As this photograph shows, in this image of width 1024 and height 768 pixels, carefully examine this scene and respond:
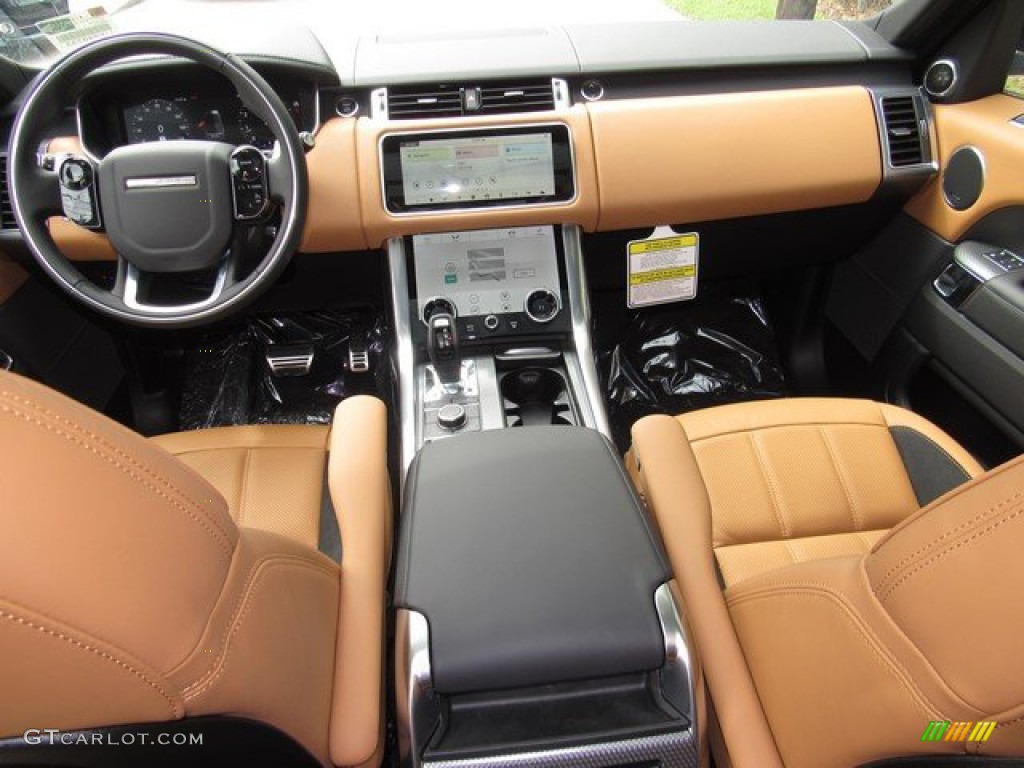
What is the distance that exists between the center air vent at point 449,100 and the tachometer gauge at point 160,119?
42cm

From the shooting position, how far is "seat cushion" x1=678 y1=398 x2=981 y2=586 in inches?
49.1

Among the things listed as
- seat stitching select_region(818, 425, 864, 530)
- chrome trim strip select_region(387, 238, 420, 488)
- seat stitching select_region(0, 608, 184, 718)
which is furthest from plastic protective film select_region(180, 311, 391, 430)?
seat stitching select_region(0, 608, 184, 718)

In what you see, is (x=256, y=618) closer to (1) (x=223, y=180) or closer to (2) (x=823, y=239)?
(1) (x=223, y=180)

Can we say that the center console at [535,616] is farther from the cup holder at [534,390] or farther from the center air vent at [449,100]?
the center air vent at [449,100]

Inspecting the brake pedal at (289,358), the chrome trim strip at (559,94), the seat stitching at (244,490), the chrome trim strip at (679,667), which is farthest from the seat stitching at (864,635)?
the brake pedal at (289,358)

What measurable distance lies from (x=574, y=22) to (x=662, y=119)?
0.36 metres

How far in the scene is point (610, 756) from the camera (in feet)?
2.35

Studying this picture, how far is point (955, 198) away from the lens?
1.60 m

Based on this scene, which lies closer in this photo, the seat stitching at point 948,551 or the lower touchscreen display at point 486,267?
the seat stitching at point 948,551

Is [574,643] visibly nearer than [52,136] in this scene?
Yes

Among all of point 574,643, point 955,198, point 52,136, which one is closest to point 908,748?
point 574,643

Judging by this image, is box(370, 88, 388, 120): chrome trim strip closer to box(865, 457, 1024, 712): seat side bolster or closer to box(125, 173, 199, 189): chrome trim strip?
box(125, 173, 199, 189): chrome trim strip

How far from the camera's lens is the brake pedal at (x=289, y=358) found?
6.59ft

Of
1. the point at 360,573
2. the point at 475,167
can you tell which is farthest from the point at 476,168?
the point at 360,573
